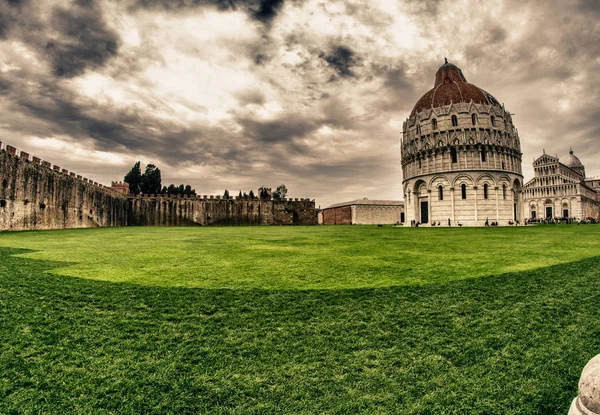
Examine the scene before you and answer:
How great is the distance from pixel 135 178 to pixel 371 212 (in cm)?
5511

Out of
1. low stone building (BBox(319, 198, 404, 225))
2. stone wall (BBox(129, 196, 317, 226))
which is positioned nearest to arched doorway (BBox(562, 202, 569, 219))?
low stone building (BBox(319, 198, 404, 225))

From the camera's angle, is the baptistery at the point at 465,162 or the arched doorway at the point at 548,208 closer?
the baptistery at the point at 465,162

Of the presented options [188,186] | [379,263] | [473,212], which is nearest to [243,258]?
[379,263]

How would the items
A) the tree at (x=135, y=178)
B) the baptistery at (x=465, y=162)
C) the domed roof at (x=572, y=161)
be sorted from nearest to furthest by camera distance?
the baptistery at (x=465, y=162), the tree at (x=135, y=178), the domed roof at (x=572, y=161)

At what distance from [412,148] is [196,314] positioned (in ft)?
162

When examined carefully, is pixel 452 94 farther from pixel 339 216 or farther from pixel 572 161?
pixel 572 161

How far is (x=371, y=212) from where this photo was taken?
2987 inches

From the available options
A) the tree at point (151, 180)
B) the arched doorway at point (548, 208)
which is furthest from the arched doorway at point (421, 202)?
the arched doorway at point (548, 208)

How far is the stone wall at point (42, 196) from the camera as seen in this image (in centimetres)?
2353

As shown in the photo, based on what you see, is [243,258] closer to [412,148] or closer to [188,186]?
[412,148]

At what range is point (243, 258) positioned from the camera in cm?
968

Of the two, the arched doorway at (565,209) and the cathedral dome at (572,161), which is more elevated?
the cathedral dome at (572,161)

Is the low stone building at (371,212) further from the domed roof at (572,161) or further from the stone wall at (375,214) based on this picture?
the domed roof at (572,161)

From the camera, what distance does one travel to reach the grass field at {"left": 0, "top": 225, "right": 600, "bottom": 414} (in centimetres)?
297
